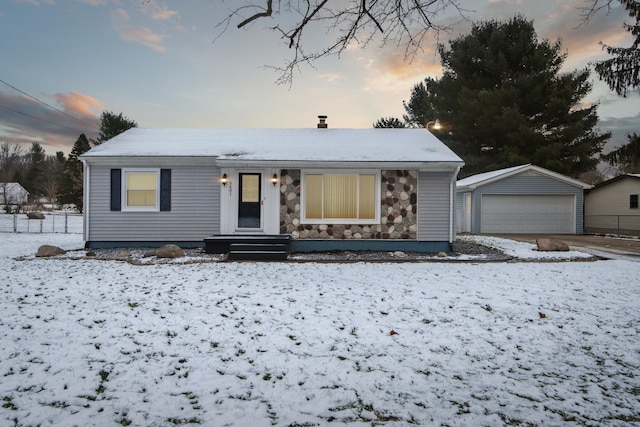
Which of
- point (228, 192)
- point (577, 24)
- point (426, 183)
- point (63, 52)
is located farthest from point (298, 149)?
point (63, 52)

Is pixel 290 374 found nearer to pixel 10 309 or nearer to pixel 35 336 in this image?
pixel 35 336

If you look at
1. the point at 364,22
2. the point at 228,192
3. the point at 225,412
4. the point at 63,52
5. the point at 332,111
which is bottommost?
the point at 225,412

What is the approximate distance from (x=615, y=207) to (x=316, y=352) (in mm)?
22722

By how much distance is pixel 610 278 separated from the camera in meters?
6.61

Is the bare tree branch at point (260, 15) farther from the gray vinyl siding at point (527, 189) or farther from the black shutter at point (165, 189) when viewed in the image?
the gray vinyl siding at point (527, 189)

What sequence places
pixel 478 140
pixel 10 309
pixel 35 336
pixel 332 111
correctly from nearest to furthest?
pixel 35 336 < pixel 10 309 < pixel 332 111 < pixel 478 140

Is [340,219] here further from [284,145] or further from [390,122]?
[390,122]

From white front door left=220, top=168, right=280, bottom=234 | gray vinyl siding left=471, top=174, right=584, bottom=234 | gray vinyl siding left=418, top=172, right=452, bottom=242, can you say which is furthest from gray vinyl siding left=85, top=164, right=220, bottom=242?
gray vinyl siding left=471, top=174, right=584, bottom=234

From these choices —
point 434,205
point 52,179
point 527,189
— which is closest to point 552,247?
point 434,205

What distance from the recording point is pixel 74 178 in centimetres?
3062

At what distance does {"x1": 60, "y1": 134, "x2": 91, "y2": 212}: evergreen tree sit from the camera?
3108 centimetres

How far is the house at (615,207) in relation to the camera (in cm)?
1770

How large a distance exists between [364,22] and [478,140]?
79.0 feet

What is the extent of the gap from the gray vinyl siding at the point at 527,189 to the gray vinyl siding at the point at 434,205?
27.0 feet
